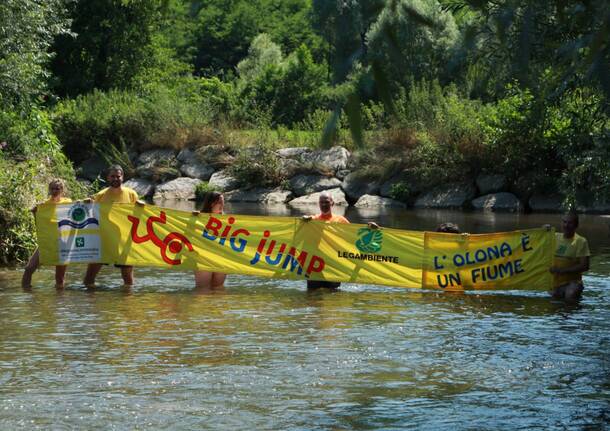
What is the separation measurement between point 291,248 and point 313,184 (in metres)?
25.2

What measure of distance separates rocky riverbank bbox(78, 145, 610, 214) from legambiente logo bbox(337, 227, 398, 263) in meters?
18.9

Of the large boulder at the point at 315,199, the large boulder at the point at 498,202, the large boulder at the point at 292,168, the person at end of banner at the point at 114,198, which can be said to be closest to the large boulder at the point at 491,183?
the large boulder at the point at 498,202

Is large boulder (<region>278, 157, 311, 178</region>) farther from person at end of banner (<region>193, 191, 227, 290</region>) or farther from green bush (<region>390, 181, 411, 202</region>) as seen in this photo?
person at end of banner (<region>193, 191, 227, 290</region>)

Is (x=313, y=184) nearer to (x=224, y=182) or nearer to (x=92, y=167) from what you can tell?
(x=224, y=182)

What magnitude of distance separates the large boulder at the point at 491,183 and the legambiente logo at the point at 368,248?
2259cm

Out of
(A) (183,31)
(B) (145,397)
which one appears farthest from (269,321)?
(A) (183,31)

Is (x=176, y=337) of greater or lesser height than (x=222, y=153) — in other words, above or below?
below

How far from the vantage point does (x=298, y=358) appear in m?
11.7

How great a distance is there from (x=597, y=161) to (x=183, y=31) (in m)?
59.2

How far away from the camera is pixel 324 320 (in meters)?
14.1

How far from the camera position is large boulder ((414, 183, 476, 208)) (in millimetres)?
38156

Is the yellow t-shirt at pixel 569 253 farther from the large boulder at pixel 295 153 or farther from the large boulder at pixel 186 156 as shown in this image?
the large boulder at pixel 186 156

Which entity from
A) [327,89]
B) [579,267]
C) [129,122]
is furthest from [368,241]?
[129,122]

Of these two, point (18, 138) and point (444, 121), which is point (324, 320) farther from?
point (444, 121)
